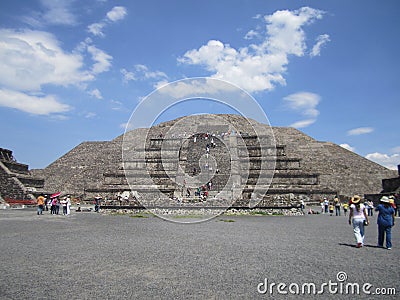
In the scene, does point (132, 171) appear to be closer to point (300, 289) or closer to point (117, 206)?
point (117, 206)

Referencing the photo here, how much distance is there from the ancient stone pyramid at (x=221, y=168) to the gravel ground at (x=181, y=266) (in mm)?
10079

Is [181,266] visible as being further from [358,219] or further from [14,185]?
[14,185]

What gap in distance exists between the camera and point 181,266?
5539 millimetres

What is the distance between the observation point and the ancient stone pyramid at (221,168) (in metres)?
22.8

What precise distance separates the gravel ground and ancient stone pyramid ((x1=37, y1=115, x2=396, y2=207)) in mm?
10079

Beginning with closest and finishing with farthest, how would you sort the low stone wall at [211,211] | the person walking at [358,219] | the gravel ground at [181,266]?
the gravel ground at [181,266]
the person walking at [358,219]
the low stone wall at [211,211]

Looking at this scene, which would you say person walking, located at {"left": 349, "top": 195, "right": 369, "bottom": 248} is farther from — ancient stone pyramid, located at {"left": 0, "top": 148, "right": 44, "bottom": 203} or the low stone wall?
ancient stone pyramid, located at {"left": 0, "top": 148, "right": 44, "bottom": 203}

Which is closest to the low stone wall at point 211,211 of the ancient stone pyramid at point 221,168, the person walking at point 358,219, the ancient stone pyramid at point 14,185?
the ancient stone pyramid at point 221,168

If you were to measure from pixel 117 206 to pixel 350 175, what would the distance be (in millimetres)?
23145

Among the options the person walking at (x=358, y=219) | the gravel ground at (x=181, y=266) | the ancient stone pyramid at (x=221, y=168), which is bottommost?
the gravel ground at (x=181, y=266)

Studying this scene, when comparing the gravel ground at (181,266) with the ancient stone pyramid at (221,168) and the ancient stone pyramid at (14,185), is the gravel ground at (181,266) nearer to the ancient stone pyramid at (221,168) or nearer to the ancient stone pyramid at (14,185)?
the ancient stone pyramid at (221,168)

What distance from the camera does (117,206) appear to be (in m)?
18.2

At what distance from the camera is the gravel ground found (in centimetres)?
423

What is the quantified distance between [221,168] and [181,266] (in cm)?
2010
